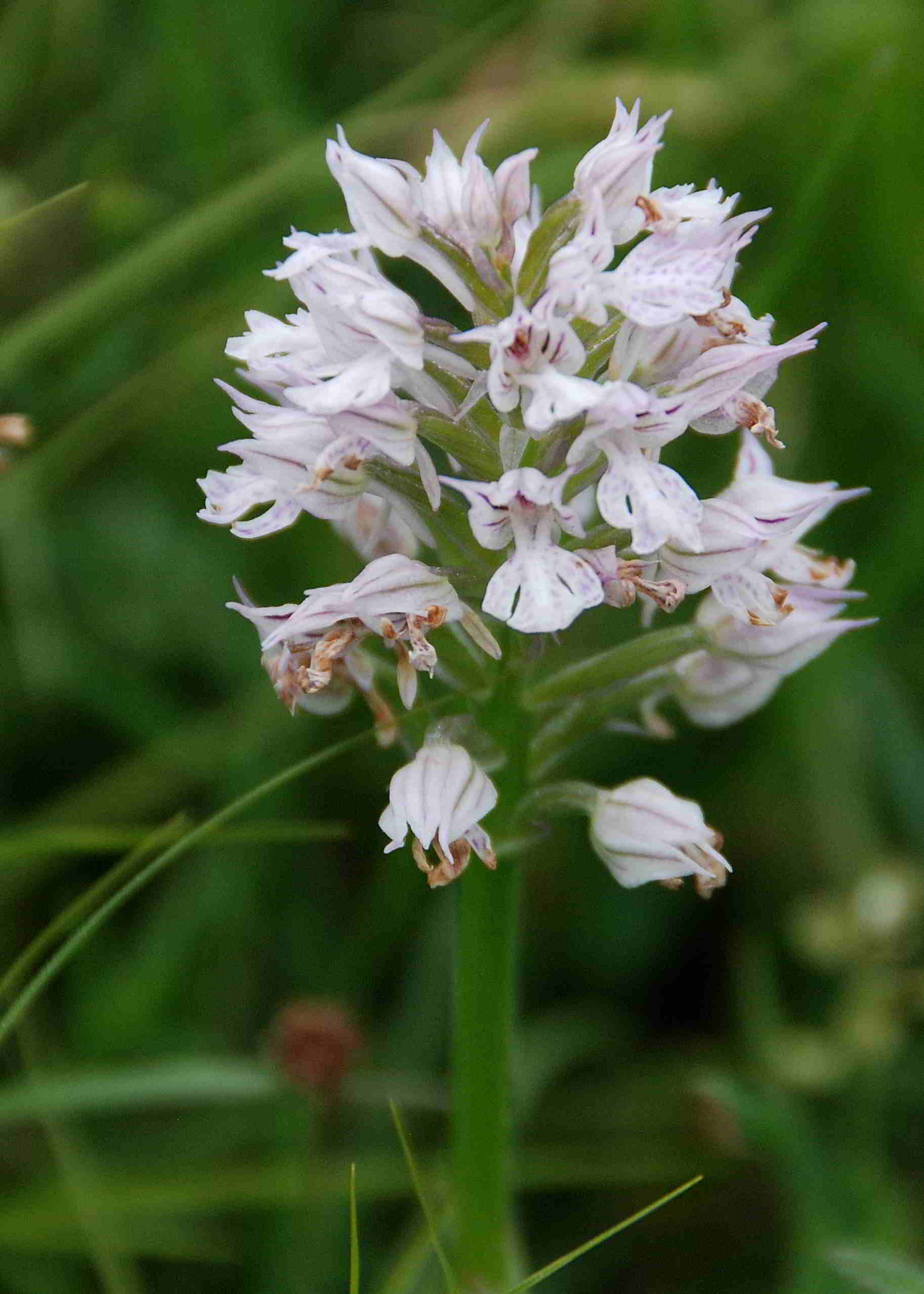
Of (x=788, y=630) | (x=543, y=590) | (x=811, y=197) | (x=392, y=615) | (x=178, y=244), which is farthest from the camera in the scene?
(x=811, y=197)

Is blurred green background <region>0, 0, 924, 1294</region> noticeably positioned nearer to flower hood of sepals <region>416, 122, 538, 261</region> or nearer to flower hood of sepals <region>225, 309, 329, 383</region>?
flower hood of sepals <region>225, 309, 329, 383</region>

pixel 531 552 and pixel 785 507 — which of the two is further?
pixel 785 507

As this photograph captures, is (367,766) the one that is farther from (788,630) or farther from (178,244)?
(788,630)

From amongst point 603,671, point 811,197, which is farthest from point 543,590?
point 811,197

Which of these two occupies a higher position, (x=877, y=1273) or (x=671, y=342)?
(x=671, y=342)

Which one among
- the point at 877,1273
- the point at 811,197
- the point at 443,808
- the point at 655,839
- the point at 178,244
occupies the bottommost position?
the point at 877,1273

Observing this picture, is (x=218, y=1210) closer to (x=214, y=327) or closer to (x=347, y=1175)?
(x=347, y=1175)
